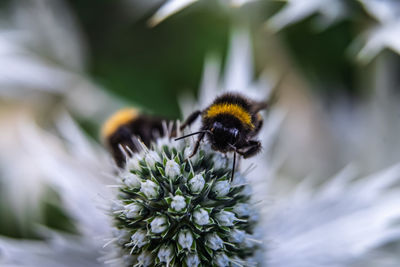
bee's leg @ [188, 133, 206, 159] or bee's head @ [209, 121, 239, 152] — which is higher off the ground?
bee's leg @ [188, 133, 206, 159]

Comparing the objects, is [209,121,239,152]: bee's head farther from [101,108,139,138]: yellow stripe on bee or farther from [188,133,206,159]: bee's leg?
[101,108,139,138]: yellow stripe on bee

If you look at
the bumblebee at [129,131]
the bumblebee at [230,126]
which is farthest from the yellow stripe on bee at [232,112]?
the bumblebee at [129,131]

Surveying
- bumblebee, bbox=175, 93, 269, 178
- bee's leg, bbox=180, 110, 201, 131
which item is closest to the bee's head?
bumblebee, bbox=175, 93, 269, 178

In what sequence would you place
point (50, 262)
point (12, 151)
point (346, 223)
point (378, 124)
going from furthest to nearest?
1. point (12, 151)
2. point (378, 124)
3. point (346, 223)
4. point (50, 262)

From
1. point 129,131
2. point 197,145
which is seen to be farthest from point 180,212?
point 129,131

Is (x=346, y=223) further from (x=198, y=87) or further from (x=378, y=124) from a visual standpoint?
(x=198, y=87)

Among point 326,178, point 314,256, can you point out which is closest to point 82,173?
point 314,256

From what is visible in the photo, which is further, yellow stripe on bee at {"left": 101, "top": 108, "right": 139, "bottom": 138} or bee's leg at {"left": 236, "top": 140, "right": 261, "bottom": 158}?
yellow stripe on bee at {"left": 101, "top": 108, "right": 139, "bottom": 138}

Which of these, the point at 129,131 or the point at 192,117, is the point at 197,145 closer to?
the point at 192,117
